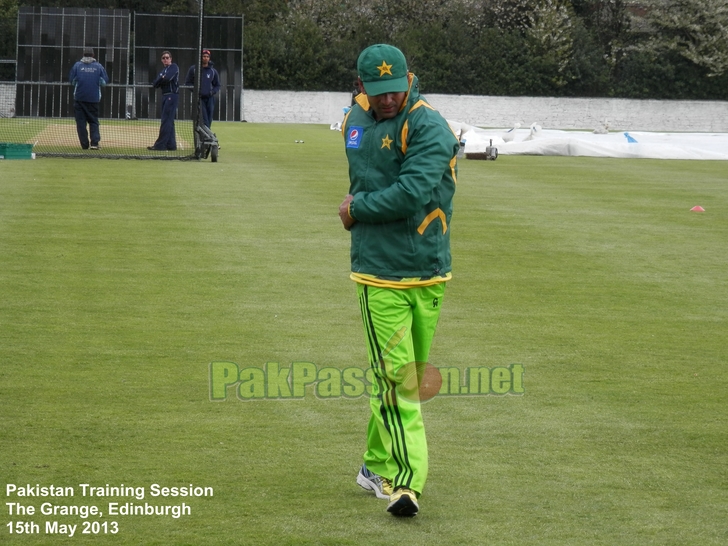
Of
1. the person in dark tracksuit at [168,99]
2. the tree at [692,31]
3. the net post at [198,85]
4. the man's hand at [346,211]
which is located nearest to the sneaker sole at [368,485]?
the man's hand at [346,211]

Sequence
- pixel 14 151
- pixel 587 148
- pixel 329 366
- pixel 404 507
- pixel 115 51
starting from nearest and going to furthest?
pixel 404 507 → pixel 329 366 → pixel 14 151 → pixel 587 148 → pixel 115 51

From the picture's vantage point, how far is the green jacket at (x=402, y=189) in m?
4.49

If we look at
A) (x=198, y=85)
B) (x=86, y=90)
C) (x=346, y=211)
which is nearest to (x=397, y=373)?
(x=346, y=211)

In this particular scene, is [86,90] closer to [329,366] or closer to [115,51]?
[329,366]

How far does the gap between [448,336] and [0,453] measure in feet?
11.9

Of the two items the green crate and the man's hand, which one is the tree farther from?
the man's hand

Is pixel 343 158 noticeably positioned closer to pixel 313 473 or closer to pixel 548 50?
pixel 313 473

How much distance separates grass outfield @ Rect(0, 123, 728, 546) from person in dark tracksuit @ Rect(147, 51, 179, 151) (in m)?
7.15

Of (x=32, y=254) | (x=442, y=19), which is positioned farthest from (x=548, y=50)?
(x=32, y=254)

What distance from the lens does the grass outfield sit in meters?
4.70

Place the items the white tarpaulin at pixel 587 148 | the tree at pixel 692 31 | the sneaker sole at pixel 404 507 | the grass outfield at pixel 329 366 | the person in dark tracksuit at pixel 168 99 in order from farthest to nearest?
the tree at pixel 692 31 → the white tarpaulin at pixel 587 148 → the person in dark tracksuit at pixel 168 99 → the grass outfield at pixel 329 366 → the sneaker sole at pixel 404 507

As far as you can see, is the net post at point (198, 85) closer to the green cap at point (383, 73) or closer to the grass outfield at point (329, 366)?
the grass outfield at point (329, 366)

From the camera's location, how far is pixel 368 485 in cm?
492

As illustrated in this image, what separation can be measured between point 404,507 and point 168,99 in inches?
715
